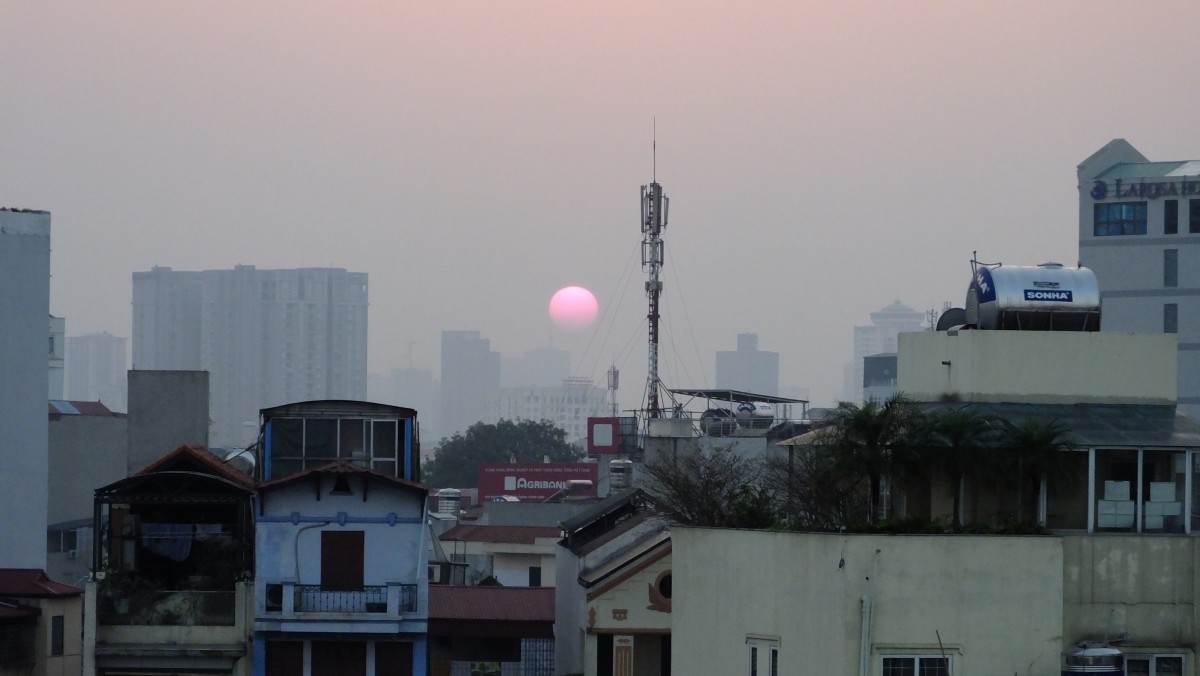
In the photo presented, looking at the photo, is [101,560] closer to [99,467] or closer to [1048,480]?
[1048,480]

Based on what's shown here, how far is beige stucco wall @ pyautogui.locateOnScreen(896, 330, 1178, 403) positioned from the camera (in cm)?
3319

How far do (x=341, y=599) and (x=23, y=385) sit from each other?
1914cm

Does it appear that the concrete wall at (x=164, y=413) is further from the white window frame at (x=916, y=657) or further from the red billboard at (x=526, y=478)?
the red billboard at (x=526, y=478)

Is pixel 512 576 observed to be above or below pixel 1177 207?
below

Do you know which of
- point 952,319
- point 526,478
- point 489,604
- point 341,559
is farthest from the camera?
point 526,478

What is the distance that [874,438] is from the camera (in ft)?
105

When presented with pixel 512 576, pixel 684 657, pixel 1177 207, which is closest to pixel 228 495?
pixel 684 657

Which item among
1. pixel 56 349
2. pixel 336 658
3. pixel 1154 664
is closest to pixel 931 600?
pixel 1154 664

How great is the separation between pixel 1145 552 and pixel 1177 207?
9043 cm

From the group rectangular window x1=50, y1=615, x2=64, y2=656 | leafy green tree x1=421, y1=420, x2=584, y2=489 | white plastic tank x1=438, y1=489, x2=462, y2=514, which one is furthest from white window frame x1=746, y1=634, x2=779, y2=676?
leafy green tree x1=421, y1=420, x2=584, y2=489

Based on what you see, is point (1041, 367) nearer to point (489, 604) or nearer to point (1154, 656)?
point (1154, 656)

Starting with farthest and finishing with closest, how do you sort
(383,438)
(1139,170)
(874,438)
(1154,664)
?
(1139,170) < (383,438) < (874,438) < (1154,664)

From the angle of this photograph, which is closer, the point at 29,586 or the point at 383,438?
the point at 29,586

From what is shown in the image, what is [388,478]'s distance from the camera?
40688mm
